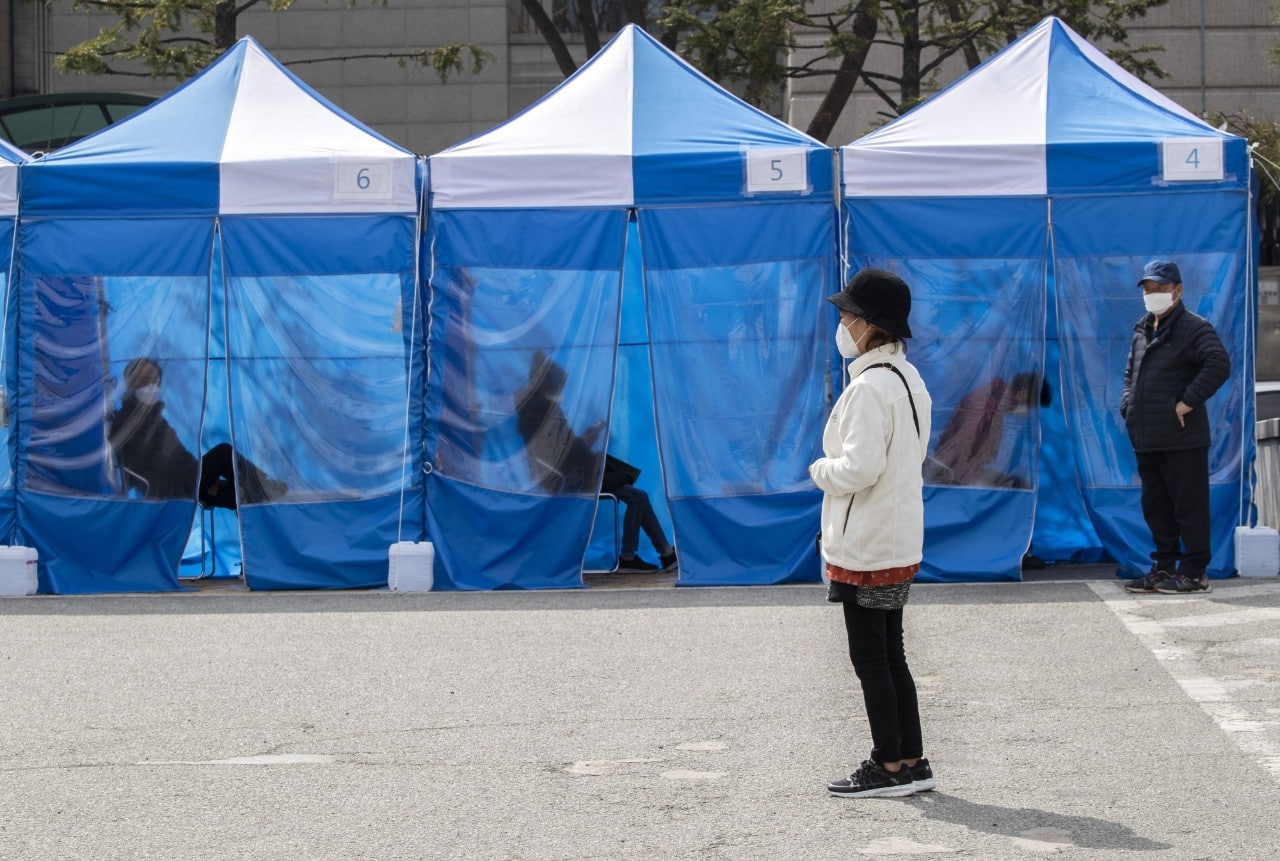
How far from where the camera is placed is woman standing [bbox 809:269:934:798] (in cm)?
504

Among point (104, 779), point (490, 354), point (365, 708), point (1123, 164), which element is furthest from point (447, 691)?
point (1123, 164)

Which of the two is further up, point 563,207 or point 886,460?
point 563,207

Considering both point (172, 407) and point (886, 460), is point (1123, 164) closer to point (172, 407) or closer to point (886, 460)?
point (886, 460)

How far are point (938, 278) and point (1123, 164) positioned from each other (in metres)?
1.28

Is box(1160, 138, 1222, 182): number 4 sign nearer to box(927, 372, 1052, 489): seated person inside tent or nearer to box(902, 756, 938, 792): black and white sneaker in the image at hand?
box(927, 372, 1052, 489): seated person inside tent

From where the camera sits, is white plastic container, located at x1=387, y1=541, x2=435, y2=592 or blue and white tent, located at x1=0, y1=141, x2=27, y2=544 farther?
blue and white tent, located at x1=0, y1=141, x2=27, y2=544

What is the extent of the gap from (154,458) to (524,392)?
2318 mm

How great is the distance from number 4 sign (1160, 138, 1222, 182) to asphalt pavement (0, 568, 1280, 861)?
2.44 metres

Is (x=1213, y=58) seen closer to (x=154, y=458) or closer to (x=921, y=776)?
(x=154, y=458)

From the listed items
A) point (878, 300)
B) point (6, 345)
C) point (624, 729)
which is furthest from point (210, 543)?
point (878, 300)

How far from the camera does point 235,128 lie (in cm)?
998

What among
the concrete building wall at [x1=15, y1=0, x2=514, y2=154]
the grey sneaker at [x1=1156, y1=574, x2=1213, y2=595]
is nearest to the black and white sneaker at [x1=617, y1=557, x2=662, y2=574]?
the grey sneaker at [x1=1156, y1=574, x2=1213, y2=595]

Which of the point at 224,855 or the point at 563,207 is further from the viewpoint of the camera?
the point at 563,207

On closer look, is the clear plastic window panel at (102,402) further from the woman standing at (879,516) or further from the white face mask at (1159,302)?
the woman standing at (879,516)
